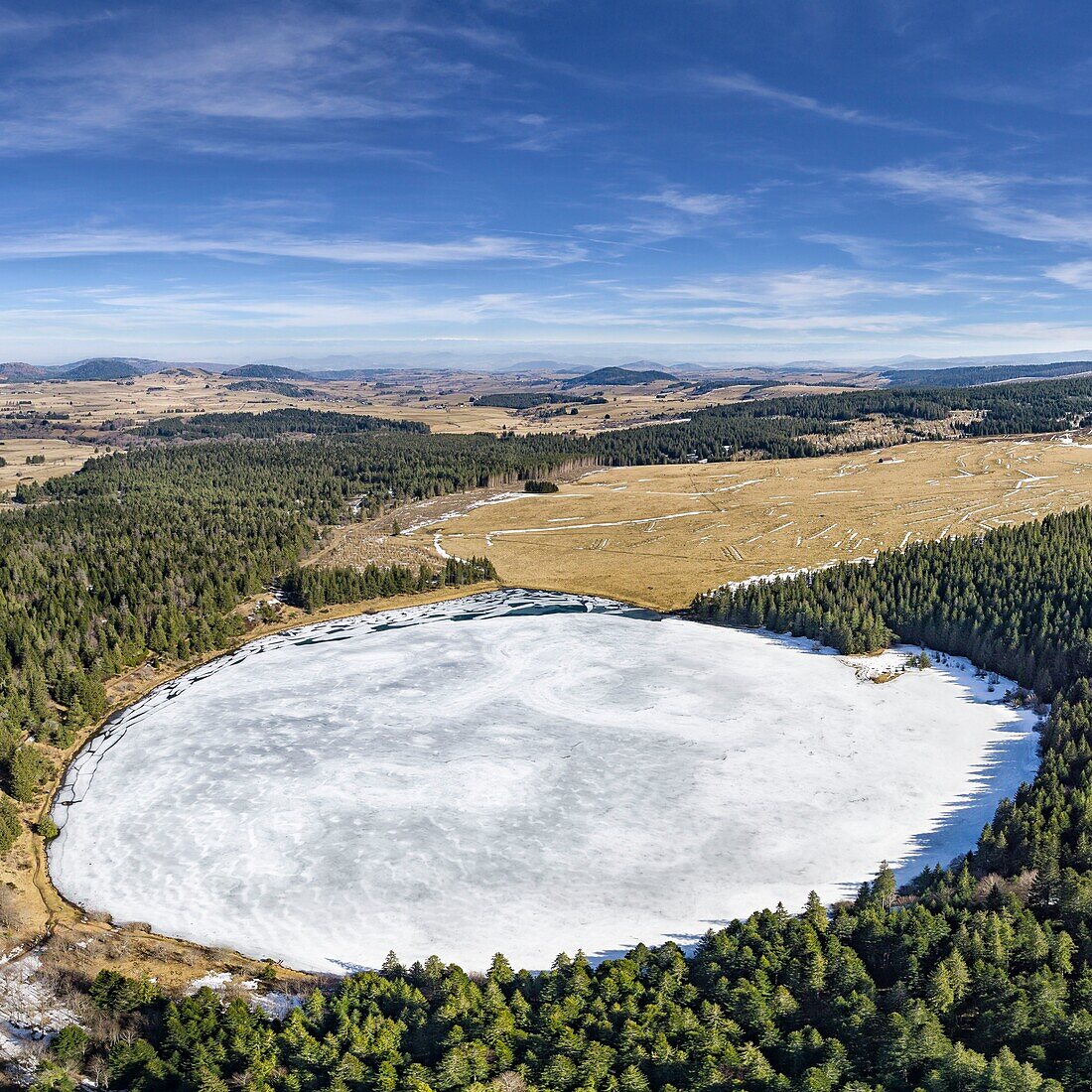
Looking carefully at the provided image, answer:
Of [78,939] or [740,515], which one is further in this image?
[740,515]

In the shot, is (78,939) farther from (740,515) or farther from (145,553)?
(740,515)

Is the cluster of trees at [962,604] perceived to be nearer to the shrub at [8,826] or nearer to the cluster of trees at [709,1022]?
the cluster of trees at [709,1022]

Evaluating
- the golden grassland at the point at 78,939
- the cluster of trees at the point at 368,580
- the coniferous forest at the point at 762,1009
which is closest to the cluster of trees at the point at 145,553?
the cluster of trees at the point at 368,580

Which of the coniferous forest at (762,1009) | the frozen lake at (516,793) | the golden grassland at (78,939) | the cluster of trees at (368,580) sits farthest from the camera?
the cluster of trees at (368,580)

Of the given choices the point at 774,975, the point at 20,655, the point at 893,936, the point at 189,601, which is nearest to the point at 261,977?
the point at 774,975

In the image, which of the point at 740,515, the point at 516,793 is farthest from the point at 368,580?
the point at 740,515

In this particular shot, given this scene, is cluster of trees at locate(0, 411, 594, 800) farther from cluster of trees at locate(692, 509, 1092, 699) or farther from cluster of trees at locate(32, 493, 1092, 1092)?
cluster of trees at locate(692, 509, 1092, 699)
